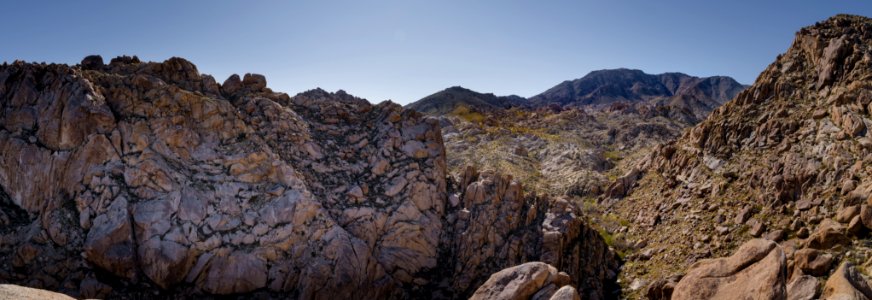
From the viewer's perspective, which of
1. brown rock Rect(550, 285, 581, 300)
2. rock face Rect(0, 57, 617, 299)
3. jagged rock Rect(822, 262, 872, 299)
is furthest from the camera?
rock face Rect(0, 57, 617, 299)

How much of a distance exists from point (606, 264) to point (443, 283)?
7.16 metres

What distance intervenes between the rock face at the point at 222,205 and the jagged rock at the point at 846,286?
8.16m

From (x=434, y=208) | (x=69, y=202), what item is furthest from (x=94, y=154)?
(x=434, y=208)

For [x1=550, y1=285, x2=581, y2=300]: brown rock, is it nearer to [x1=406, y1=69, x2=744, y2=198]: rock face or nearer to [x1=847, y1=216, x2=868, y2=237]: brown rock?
[x1=847, y1=216, x2=868, y2=237]: brown rock

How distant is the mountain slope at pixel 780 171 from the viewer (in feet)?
52.9

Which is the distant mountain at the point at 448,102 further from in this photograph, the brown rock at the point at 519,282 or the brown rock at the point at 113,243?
the brown rock at the point at 519,282

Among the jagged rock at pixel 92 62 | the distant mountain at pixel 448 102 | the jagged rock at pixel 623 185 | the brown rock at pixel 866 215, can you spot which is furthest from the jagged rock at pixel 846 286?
the distant mountain at pixel 448 102

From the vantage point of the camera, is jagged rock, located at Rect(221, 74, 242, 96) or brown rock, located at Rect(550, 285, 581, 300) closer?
brown rock, located at Rect(550, 285, 581, 300)

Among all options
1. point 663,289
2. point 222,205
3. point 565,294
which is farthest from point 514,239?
point 222,205

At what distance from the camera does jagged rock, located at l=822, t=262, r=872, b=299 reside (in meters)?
10.8

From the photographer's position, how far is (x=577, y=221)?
21422mm

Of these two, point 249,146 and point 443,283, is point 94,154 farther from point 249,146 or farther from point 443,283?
point 443,283

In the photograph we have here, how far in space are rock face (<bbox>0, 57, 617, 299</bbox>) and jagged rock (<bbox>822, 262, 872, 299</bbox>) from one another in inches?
321

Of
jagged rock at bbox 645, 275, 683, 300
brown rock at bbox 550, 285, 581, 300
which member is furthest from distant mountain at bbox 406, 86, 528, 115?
brown rock at bbox 550, 285, 581, 300
